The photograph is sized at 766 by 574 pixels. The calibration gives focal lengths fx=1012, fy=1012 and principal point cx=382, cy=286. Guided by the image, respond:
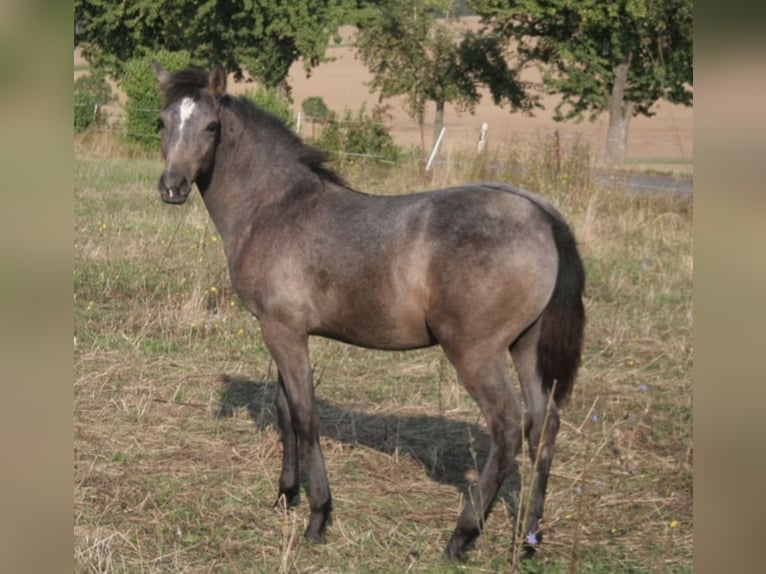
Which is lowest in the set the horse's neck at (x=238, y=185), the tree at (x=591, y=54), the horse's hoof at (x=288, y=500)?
the horse's hoof at (x=288, y=500)

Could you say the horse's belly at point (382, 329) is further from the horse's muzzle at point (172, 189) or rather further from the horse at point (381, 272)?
the horse's muzzle at point (172, 189)

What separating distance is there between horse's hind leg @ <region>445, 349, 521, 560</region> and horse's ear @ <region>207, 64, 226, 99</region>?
188cm

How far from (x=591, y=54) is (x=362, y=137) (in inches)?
664

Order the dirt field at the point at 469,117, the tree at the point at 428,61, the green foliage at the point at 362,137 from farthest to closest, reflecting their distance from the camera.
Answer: the dirt field at the point at 469,117 < the tree at the point at 428,61 < the green foliage at the point at 362,137

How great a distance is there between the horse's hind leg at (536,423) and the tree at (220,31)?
30.2 m

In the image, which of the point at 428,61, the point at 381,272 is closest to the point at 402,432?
the point at 381,272

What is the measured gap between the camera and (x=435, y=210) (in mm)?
4859

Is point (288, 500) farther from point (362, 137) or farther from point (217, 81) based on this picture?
point (362, 137)

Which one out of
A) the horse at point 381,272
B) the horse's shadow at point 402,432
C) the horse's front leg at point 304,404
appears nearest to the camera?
the horse at point 381,272

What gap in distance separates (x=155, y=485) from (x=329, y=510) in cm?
107

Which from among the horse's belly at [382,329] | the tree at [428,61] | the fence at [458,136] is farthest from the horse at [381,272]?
the tree at [428,61]

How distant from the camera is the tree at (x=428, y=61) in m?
40.0
